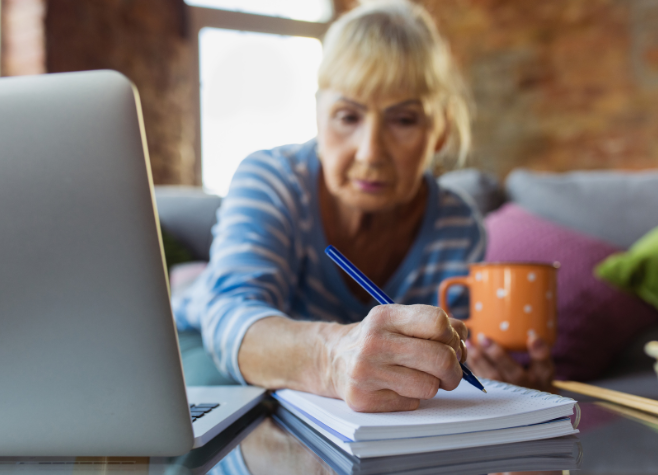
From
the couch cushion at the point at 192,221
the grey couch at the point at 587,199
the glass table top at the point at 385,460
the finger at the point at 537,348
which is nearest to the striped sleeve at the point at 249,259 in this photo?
the glass table top at the point at 385,460

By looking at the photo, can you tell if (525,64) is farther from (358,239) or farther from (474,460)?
(474,460)

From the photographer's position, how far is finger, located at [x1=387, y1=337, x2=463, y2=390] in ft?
1.36

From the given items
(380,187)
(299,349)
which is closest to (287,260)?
(380,187)

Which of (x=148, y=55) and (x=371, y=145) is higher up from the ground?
(x=148, y=55)

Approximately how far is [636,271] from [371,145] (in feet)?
2.73

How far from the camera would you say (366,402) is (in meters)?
0.43

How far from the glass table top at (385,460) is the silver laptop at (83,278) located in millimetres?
28

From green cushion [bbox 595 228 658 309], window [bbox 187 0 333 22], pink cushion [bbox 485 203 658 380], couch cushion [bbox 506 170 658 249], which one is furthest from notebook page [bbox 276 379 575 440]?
window [bbox 187 0 333 22]

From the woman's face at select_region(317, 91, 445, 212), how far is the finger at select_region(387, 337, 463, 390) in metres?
0.46

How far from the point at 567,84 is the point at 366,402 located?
2922 millimetres

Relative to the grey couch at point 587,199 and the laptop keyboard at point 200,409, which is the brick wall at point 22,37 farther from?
the laptop keyboard at point 200,409

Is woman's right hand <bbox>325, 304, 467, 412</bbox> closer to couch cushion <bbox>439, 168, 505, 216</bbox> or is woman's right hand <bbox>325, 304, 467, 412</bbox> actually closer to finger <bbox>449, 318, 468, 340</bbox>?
finger <bbox>449, 318, 468, 340</bbox>

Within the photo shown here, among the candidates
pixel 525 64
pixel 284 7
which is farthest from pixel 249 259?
pixel 284 7

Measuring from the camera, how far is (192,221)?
1.92 metres
